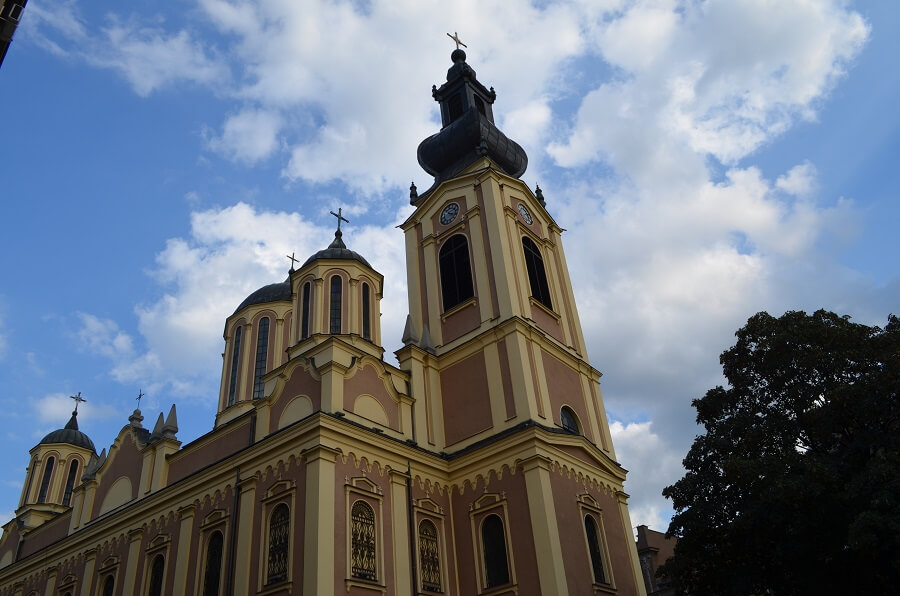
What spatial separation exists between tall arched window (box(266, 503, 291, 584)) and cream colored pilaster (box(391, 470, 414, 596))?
8.63ft

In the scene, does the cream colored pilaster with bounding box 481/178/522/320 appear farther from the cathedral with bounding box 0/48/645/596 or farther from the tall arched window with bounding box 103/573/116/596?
the tall arched window with bounding box 103/573/116/596

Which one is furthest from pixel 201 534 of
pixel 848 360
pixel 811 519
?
pixel 848 360

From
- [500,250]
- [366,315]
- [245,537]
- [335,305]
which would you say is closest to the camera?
[245,537]

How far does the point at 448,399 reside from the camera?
887 inches

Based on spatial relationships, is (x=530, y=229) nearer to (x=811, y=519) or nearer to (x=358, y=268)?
(x=358, y=268)

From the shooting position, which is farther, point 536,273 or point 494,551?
point 536,273

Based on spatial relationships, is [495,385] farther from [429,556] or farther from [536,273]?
[536,273]

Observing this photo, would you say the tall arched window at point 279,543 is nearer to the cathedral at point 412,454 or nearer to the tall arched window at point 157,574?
the cathedral at point 412,454

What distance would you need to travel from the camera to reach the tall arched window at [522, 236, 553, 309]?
24.8 metres

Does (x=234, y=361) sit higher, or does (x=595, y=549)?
(x=234, y=361)

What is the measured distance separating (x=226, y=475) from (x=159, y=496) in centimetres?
353

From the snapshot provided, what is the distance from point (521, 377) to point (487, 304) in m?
3.20

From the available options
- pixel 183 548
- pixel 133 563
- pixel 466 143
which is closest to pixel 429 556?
pixel 183 548

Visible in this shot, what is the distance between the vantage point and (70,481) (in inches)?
1385
